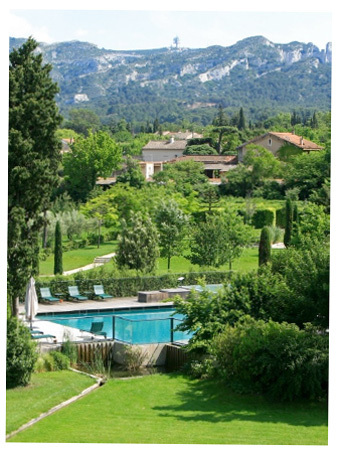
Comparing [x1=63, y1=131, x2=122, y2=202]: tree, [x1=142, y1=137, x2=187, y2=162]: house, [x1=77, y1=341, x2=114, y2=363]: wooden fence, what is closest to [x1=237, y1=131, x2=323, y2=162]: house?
[x1=142, y1=137, x2=187, y2=162]: house

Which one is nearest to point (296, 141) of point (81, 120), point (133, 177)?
point (133, 177)

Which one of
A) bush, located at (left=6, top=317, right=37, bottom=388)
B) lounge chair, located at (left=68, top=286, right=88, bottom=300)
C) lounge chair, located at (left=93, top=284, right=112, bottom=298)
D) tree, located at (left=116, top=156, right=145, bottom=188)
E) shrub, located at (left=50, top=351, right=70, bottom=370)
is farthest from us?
tree, located at (left=116, top=156, right=145, bottom=188)

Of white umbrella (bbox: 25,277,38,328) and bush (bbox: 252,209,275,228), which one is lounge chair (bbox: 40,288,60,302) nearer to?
white umbrella (bbox: 25,277,38,328)

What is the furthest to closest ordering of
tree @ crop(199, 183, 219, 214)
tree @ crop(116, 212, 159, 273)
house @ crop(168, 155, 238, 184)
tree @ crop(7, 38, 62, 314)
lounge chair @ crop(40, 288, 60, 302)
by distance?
house @ crop(168, 155, 238, 184)
tree @ crop(199, 183, 219, 214)
tree @ crop(116, 212, 159, 273)
lounge chair @ crop(40, 288, 60, 302)
tree @ crop(7, 38, 62, 314)

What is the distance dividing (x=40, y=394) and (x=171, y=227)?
52.4 feet

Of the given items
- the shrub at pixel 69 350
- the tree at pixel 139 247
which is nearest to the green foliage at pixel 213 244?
the tree at pixel 139 247

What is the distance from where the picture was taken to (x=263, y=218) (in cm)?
3559

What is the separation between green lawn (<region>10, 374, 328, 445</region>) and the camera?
8.53m

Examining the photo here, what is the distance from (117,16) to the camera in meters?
11.5

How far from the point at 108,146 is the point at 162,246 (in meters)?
18.3

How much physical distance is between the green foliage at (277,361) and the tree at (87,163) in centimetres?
3109

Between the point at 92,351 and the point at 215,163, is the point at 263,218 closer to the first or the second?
the point at 215,163

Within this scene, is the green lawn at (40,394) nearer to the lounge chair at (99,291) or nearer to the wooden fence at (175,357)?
the wooden fence at (175,357)

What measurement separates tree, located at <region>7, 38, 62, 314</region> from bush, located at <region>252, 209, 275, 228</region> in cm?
2202
